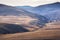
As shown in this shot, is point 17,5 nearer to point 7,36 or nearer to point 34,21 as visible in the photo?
point 34,21

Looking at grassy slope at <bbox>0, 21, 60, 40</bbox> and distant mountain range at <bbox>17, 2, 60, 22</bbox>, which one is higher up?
distant mountain range at <bbox>17, 2, 60, 22</bbox>

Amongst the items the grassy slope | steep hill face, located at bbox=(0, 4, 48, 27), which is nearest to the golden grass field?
the grassy slope

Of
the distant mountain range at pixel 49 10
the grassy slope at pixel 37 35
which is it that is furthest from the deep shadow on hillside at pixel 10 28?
the distant mountain range at pixel 49 10

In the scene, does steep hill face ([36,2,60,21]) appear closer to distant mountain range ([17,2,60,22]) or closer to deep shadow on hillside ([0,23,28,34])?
distant mountain range ([17,2,60,22])

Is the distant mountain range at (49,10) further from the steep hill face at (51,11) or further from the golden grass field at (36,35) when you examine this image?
the golden grass field at (36,35)

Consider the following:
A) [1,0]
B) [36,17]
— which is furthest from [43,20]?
[1,0]

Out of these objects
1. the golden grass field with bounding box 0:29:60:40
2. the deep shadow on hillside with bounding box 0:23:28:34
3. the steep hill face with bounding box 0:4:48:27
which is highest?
the steep hill face with bounding box 0:4:48:27

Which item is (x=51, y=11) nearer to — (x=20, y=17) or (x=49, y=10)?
(x=49, y=10)
